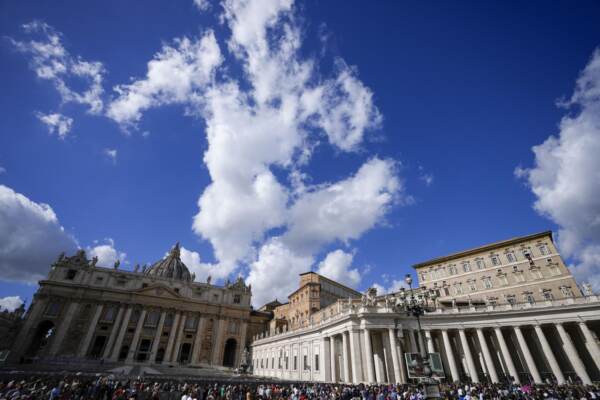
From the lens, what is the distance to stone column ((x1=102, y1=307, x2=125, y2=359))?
47787 mm

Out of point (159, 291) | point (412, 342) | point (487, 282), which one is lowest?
point (412, 342)

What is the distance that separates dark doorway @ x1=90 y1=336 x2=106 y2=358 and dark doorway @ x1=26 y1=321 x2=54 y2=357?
6.67 meters

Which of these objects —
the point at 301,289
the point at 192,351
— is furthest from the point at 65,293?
the point at 301,289

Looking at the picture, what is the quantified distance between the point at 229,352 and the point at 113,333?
76.7ft

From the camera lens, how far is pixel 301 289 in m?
52.3

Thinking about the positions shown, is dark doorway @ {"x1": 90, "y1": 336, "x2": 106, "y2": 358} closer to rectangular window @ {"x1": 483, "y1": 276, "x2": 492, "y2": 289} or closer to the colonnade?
the colonnade

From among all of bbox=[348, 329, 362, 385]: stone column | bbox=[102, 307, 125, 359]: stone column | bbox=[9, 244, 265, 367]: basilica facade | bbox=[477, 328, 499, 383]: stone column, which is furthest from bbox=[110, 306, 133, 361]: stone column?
bbox=[477, 328, 499, 383]: stone column

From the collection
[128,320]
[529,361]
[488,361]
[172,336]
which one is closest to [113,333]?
[128,320]

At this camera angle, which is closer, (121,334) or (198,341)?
(121,334)

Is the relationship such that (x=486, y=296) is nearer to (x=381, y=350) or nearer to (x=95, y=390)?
(x=381, y=350)

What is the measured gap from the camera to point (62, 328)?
47156mm

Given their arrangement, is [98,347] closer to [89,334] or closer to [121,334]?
[89,334]

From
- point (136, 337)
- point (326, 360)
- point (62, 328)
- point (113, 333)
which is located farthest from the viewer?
point (136, 337)

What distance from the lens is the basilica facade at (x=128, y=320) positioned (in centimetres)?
4719
